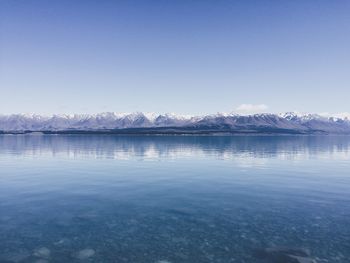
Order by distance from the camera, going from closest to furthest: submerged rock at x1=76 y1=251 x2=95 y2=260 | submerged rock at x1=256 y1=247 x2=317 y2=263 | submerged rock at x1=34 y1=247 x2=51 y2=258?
submerged rock at x1=256 y1=247 x2=317 y2=263, submerged rock at x1=76 y1=251 x2=95 y2=260, submerged rock at x1=34 y1=247 x2=51 y2=258

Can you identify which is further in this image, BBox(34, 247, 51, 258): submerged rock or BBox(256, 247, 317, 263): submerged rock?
BBox(34, 247, 51, 258): submerged rock

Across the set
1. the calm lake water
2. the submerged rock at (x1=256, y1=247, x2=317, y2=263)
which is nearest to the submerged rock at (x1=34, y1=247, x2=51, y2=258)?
the calm lake water

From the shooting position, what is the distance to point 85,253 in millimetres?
20766

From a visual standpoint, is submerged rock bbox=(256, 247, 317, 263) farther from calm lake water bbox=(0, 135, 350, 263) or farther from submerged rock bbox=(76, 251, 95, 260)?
submerged rock bbox=(76, 251, 95, 260)

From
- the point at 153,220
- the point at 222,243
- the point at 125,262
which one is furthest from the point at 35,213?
the point at 222,243

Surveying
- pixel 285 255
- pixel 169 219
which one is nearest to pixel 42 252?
pixel 169 219

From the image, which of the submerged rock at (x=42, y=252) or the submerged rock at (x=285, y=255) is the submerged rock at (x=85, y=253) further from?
the submerged rock at (x=285, y=255)

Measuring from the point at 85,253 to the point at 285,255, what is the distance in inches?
547

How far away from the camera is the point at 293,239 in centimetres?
2331

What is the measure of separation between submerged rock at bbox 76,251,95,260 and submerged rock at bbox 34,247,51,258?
209cm

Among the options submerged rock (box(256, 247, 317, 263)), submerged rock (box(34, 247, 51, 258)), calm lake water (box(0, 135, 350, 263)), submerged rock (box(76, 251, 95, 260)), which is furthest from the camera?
calm lake water (box(0, 135, 350, 263))

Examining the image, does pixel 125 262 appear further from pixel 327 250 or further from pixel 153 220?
pixel 327 250

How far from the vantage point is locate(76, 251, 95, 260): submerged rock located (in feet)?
66.2

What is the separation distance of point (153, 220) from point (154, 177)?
25367 millimetres
